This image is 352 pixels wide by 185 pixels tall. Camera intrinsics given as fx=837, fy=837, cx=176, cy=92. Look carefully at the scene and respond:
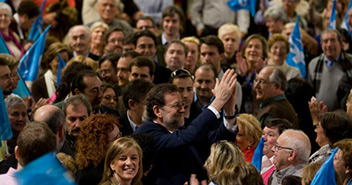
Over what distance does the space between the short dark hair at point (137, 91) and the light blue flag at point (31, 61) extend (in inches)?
121

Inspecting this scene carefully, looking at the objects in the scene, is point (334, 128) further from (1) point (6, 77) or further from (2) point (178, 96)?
(1) point (6, 77)

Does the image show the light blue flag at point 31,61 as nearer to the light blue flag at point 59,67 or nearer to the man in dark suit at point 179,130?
the light blue flag at point 59,67

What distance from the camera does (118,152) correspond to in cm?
714

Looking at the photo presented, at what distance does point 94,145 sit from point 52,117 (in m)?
0.56

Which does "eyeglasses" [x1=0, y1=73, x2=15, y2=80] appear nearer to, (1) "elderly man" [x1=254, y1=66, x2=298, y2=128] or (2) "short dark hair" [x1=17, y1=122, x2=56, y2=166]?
(1) "elderly man" [x1=254, y1=66, x2=298, y2=128]

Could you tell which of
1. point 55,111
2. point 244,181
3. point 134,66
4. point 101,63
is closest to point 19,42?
point 101,63

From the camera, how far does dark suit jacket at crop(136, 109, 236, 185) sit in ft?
24.3

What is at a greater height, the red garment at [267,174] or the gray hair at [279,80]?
the gray hair at [279,80]

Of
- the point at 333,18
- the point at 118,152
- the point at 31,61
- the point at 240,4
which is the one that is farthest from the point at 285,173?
the point at 240,4

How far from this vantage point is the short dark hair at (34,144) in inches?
248

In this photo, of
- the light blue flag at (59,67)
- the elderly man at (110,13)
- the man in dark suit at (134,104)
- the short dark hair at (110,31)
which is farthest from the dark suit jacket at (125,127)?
the elderly man at (110,13)

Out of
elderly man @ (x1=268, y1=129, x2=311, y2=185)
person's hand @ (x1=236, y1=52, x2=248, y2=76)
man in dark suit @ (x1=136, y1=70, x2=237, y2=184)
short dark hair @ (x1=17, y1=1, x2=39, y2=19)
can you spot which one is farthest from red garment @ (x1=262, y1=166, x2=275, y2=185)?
short dark hair @ (x1=17, y1=1, x2=39, y2=19)

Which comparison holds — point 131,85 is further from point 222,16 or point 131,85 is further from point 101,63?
point 222,16

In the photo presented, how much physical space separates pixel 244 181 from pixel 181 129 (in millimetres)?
1856
